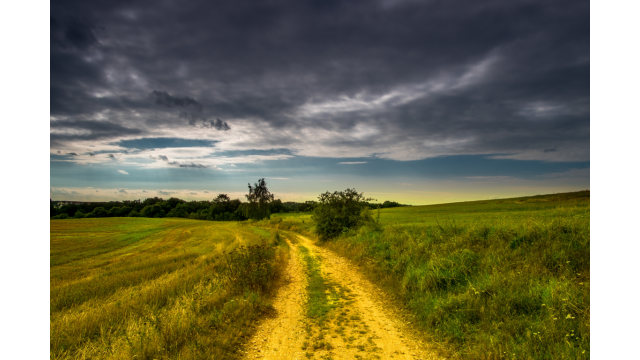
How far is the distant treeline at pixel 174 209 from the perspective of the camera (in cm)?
6377

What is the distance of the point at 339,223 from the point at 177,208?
88.8 metres

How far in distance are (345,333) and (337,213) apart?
17.9 meters

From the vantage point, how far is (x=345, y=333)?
642 centimetres

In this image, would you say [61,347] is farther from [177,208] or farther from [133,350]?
[177,208]

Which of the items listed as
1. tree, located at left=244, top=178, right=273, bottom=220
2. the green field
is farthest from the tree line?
the green field

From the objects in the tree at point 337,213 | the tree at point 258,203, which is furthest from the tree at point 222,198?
the tree at point 337,213

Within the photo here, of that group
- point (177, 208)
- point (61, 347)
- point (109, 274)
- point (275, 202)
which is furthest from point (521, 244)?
point (177, 208)

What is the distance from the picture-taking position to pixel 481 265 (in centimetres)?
877

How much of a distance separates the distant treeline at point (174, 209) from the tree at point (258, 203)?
1.54 m

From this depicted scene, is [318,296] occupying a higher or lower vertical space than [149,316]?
lower

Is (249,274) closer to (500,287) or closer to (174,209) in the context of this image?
(500,287)

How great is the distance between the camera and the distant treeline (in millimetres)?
A: 63769

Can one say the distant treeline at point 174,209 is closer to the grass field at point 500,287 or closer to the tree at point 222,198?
the tree at point 222,198

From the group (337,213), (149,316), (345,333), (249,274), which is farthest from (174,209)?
(345,333)
